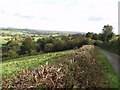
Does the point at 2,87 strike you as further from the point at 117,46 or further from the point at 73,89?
the point at 117,46

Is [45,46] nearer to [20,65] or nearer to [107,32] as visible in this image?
[107,32]

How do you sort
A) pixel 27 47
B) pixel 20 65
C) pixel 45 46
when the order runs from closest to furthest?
pixel 20 65, pixel 45 46, pixel 27 47

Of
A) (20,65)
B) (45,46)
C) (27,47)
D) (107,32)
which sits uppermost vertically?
(107,32)

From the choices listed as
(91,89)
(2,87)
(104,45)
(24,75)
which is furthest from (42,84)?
(104,45)

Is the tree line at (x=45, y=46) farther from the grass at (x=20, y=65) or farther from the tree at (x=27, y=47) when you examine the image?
the grass at (x=20, y=65)

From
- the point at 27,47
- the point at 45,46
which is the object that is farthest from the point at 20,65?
A: the point at 27,47

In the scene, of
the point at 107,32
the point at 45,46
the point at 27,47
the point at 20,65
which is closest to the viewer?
the point at 20,65

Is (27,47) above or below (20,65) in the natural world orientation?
below

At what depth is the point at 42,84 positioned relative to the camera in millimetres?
10766

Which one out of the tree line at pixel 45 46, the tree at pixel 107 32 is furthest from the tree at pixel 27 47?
the tree at pixel 107 32

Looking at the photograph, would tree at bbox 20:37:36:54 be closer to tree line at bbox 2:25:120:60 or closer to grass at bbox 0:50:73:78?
tree line at bbox 2:25:120:60

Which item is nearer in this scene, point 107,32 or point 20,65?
point 20,65

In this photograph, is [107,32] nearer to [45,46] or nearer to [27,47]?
[45,46]

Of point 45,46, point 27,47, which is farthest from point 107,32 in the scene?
point 27,47
